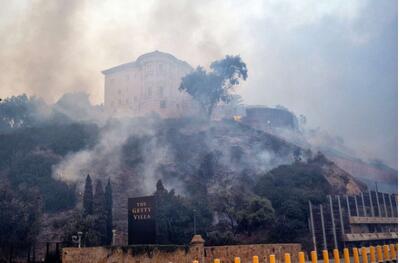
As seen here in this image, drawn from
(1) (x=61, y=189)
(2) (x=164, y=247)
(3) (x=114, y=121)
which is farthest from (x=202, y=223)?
(3) (x=114, y=121)

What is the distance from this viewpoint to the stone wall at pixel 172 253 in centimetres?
1747

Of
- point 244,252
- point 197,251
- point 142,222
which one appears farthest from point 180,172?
point 197,251

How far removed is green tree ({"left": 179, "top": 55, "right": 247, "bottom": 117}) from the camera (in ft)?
177

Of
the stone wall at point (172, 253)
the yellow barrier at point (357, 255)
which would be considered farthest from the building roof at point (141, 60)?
the yellow barrier at point (357, 255)

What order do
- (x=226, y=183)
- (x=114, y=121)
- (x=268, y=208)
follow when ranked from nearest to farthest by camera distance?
(x=268, y=208) < (x=226, y=183) < (x=114, y=121)

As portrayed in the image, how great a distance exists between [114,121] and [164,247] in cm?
3600

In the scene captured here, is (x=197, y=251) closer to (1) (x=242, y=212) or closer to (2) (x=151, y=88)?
(1) (x=242, y=212)

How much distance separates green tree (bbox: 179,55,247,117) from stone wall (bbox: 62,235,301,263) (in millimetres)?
36745

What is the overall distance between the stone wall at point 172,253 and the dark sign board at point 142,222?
108 inches

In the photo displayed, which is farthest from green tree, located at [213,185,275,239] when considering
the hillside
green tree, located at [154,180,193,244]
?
green tree, located at [154,180,193,244]

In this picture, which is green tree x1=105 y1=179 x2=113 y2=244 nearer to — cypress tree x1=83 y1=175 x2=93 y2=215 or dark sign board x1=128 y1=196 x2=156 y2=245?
cypress tree x1=83 y1=175 x2=93 y2=215

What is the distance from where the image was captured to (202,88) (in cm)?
5428

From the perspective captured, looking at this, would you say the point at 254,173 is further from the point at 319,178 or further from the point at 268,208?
the point at 268,208

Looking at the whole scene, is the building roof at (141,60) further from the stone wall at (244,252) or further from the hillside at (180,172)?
the stone wall at (244,252)
